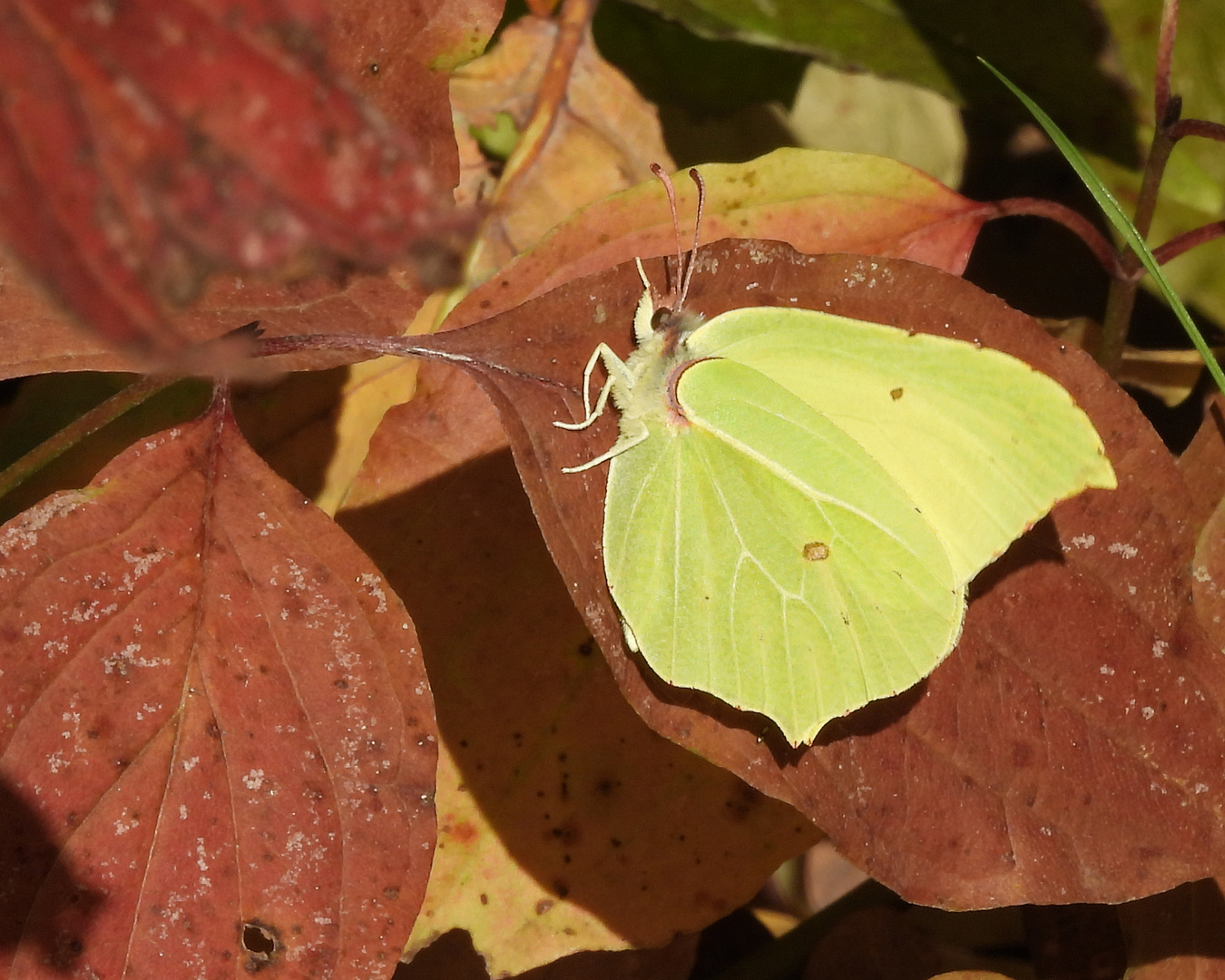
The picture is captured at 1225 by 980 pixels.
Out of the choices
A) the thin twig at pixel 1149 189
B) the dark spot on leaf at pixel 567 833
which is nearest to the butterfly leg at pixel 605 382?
the dark spot on leaf at pixel 567 833

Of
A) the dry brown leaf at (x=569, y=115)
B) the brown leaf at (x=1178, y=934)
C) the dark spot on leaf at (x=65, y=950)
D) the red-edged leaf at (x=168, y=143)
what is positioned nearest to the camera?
the red-edged leaf at (x=168, y=143)

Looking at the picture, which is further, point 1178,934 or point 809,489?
point 1178,934

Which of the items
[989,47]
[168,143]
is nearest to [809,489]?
[168,143]

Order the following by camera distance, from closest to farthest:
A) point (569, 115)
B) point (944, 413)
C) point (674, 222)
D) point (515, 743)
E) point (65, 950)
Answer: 1. point (65, 950)
2. point (944, 413)
3. point (674, 222)
4. point (515, 743)
5. point (569, 115)

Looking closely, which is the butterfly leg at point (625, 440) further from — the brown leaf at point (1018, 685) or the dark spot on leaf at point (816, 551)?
the dark spot on leaf at point (816, 551)

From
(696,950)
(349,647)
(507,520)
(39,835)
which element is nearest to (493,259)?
(507,520)

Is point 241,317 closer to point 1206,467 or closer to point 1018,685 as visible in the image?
point 1018,685

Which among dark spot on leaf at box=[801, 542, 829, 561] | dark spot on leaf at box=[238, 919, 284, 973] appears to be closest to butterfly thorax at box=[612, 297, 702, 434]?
dark spot on leaf at box=[801, 542, 829, 561]
